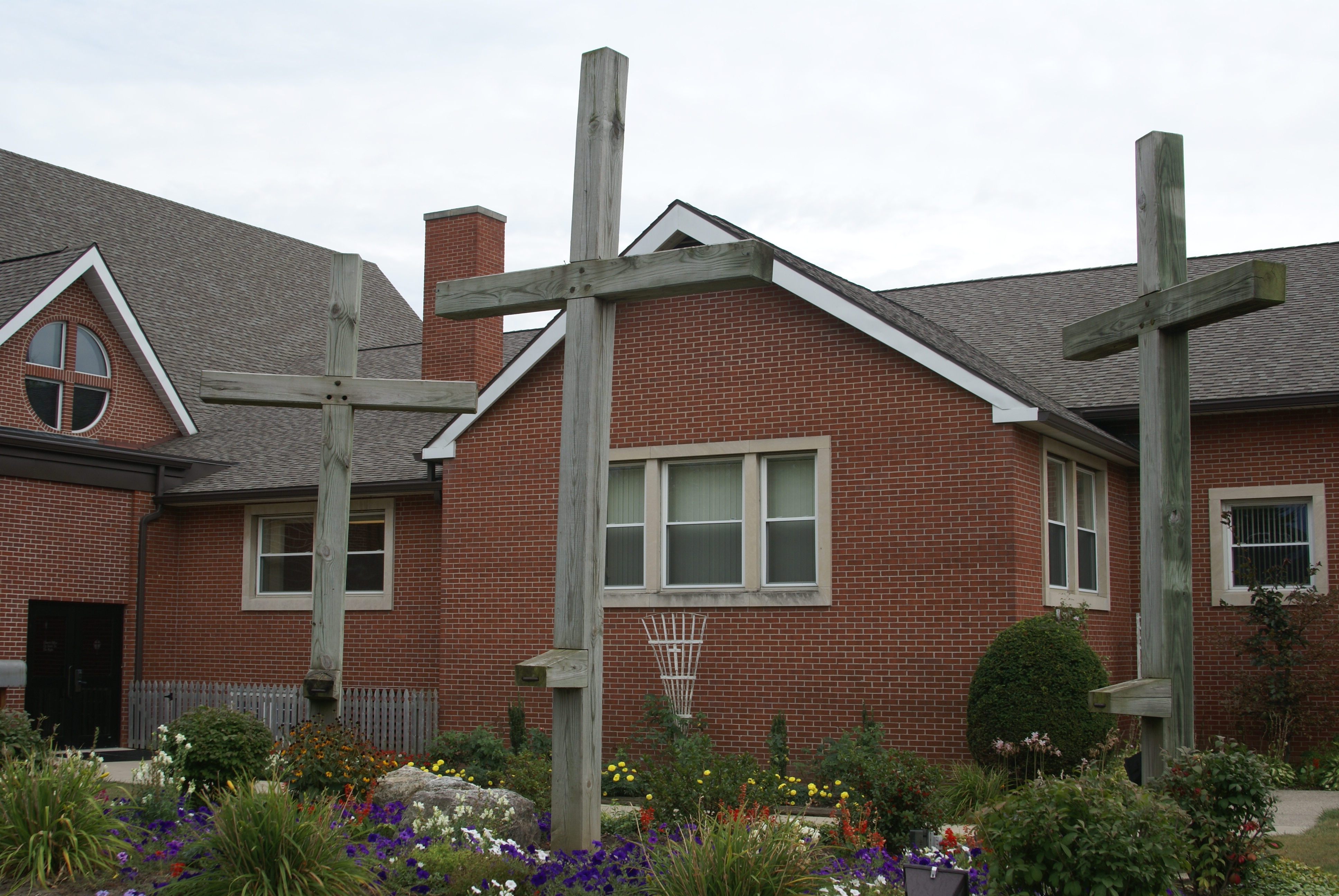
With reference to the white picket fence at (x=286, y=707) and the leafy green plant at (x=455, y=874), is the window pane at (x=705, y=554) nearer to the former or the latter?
the white picket fence at (x=286, y=707)

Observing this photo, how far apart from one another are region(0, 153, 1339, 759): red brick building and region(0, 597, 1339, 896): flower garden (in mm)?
3603

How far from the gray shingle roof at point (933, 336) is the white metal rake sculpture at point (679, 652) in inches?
155

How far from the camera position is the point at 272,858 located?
634cm

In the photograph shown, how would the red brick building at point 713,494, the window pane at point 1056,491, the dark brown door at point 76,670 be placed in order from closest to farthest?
the red brick building at point 713,494, the window pane at point 1056,491, the dark brown door at point 76,670

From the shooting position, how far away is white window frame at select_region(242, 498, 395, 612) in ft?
60.3

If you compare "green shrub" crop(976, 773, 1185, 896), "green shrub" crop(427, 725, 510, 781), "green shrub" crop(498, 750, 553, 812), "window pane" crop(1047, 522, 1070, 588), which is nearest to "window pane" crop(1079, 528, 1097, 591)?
"window pane" crop(1047, 522, 1070, 588)

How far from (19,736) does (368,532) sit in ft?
25.5

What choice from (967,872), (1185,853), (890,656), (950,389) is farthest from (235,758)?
(950,389)

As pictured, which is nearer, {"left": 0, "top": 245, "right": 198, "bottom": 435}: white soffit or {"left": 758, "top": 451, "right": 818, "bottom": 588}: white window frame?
{"left": 758, "top": 451, "right": 818, "bottom": 588}: white window frame

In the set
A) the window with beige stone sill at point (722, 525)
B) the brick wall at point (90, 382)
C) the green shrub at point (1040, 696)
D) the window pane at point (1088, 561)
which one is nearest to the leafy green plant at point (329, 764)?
the window with beige stone sill at point (722, 525)

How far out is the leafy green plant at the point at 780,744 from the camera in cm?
1410

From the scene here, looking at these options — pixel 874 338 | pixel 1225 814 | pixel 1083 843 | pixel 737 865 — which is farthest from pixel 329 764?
pixel 874 338

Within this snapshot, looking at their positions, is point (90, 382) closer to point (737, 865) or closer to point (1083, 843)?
point (737, 865)

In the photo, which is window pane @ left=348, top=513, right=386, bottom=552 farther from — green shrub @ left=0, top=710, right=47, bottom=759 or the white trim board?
green shrub @ left=0, top=710, right=47, bottom=759
